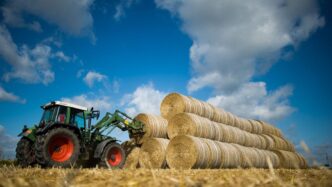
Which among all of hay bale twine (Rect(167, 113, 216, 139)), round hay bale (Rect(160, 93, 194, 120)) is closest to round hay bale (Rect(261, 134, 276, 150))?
hay bale twine (Rect(167, 113, 216, 139))

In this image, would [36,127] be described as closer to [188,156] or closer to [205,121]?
[188,156]

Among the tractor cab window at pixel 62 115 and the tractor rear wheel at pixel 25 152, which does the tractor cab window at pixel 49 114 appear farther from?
the tractor rear wheel at pixel 25 152

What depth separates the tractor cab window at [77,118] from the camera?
10.8 metres

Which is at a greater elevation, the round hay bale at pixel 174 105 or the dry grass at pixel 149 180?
the round hay bale at pixel 174 105

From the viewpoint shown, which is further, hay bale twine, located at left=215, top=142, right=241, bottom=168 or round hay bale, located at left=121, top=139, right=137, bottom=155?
round hay bale, located at left=121, top=139, right=137, bottom=155

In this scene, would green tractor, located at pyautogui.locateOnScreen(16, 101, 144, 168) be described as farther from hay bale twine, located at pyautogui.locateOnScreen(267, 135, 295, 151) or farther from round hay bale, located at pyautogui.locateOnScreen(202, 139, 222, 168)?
hay bale twine, located at pyautogui.locateOnScreen(267, 135, 295, 151)

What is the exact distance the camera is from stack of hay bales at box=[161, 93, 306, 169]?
1062 centimetres

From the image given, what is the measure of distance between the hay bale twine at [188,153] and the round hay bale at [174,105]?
2059mm

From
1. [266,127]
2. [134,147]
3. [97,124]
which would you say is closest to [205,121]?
[134,147]

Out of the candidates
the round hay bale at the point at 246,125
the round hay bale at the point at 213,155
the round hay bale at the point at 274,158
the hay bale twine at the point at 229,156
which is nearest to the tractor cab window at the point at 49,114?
the round hay bale at the point at 213,155

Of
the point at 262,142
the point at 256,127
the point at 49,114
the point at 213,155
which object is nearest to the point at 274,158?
the point at 262,142

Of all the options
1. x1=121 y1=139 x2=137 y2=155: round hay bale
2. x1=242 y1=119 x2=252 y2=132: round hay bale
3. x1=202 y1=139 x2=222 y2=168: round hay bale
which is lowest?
x1=202 y1=139 x2=222 y2=168: round hay bale

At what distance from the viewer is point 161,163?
11750 mm

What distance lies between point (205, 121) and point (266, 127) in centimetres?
843
